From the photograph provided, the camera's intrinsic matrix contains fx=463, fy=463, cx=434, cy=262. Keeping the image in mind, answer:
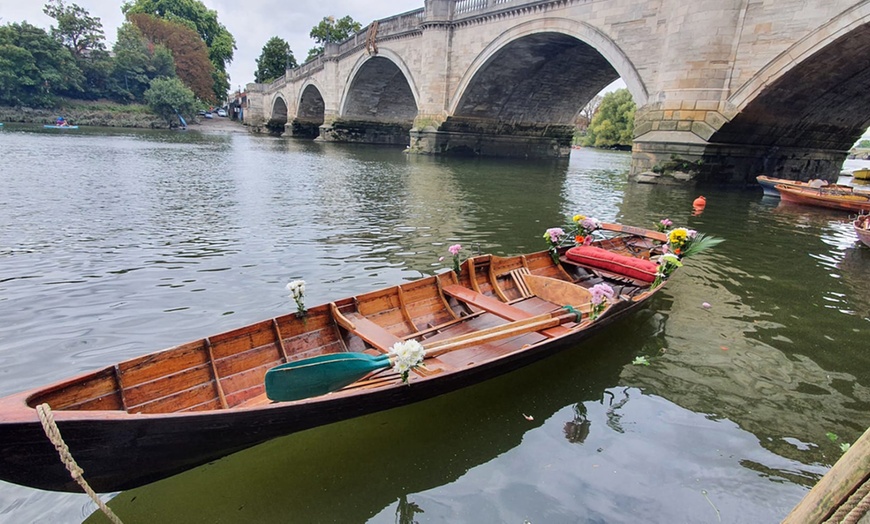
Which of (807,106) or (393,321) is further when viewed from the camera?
(807,106)

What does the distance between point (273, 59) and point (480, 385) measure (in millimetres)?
82282

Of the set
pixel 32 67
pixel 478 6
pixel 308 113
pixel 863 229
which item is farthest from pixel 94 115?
pixel 863 229

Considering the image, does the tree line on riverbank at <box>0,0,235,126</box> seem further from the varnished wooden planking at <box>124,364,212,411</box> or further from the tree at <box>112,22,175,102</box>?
the varnished wooden planking at <box>124,364,212,411</box>

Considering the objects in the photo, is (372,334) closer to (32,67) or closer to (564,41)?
(564,41)

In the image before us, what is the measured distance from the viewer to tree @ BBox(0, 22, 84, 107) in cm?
4650

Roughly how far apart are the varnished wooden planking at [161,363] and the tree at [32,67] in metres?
61.5

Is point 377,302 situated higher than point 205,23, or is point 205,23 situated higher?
point 205,23

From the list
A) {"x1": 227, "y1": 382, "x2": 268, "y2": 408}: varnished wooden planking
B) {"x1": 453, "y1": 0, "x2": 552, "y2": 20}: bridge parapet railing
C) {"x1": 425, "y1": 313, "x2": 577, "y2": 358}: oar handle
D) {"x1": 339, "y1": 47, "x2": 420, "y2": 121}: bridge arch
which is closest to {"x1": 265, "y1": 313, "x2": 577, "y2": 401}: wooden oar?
{"x1": 425, "y1": 313, "x2": 577, "y2": 358}: oar handle

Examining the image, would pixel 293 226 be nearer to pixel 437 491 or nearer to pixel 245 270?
pixel 245 270

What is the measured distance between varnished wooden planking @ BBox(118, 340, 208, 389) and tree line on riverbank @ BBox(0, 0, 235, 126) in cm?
6070

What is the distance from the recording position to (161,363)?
3.45m

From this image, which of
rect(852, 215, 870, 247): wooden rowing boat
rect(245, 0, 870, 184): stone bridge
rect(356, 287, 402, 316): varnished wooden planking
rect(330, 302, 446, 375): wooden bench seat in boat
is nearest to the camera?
rect(330, 302, 446, 375): wooden bench seat in boat

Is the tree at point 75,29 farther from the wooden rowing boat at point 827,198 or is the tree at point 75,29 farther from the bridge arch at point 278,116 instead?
the wooden rowing boat at point 827,198

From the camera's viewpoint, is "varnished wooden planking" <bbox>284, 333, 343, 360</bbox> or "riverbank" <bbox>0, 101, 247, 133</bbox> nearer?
"varnished wooden planking" <bbox>284, 333, 343, 360</bbox>
